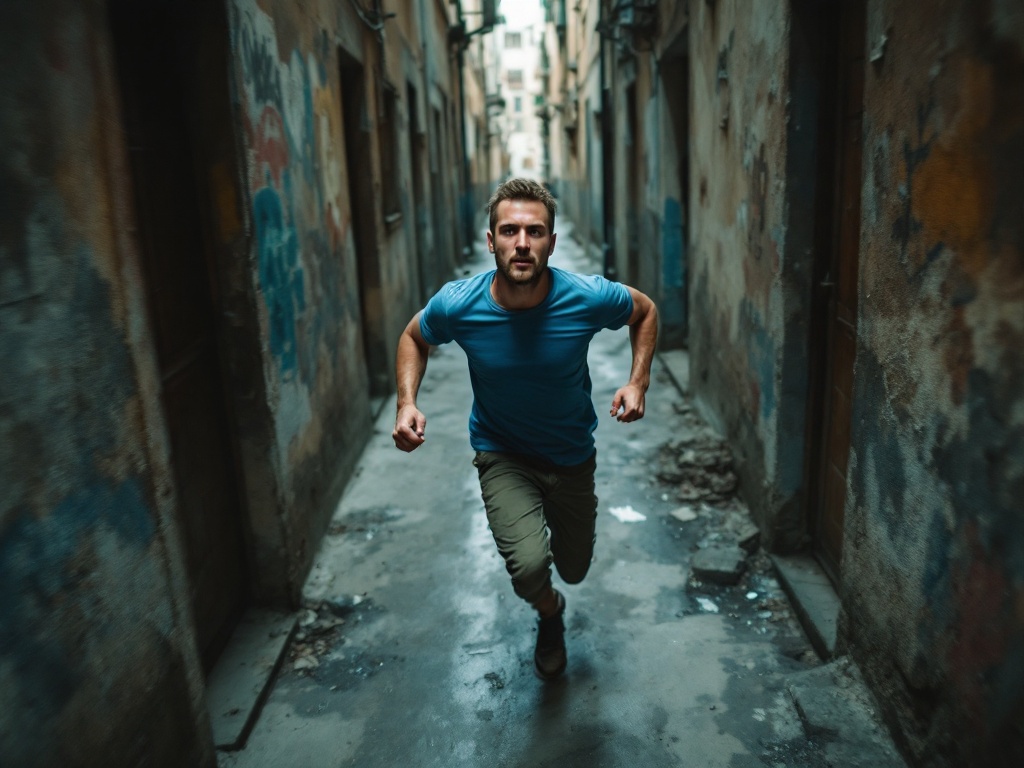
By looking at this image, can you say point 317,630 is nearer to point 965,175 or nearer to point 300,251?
point 300,251

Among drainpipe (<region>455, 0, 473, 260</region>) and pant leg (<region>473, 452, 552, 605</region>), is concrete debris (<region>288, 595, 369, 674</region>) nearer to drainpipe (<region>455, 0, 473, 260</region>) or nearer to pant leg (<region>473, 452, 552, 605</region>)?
pant leg (<region>473, 452, 552, 605</region>)

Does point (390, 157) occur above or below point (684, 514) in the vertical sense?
above

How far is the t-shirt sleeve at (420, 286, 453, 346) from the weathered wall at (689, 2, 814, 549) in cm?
167

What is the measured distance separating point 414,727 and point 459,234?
14438 millimetres

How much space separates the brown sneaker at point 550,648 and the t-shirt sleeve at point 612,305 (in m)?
1.12

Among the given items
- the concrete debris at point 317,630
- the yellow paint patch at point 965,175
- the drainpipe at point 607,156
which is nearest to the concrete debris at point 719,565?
the concrete debris at point 317,630

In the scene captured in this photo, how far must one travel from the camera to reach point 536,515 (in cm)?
303

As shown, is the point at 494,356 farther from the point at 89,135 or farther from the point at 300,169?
the point at 300,169

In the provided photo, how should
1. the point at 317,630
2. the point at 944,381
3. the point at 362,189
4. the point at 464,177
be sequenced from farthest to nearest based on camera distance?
the point at 464,177, the point at 362,189, the point at 317,630, the point at 944,381

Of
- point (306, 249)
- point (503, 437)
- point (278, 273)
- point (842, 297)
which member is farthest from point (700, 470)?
point (278, 273)

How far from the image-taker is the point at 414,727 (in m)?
3.01

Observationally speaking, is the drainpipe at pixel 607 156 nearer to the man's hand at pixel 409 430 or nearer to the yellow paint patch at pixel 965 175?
the man's hand at pixel 409 430

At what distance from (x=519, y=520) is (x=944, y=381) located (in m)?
1.48

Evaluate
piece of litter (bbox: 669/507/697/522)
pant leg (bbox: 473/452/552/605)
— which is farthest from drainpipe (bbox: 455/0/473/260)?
pant leg (bbox: 473/452/552/605)
